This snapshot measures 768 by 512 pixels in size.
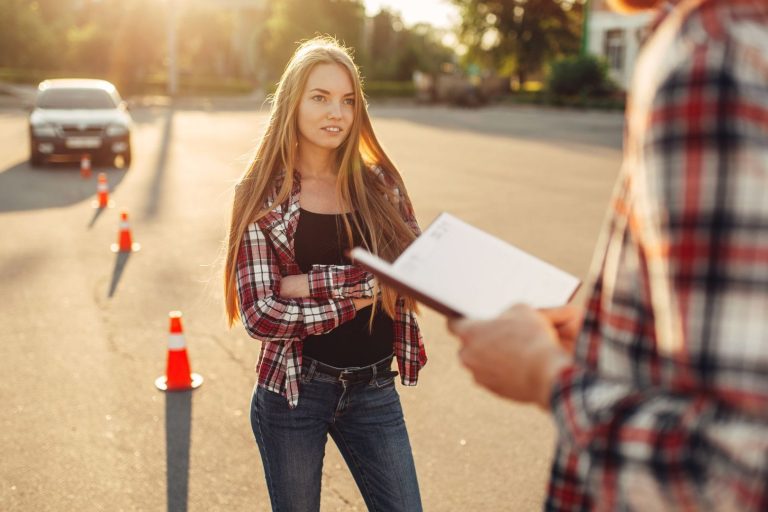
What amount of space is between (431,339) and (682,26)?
5.14 metres

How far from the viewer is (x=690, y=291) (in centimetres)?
95

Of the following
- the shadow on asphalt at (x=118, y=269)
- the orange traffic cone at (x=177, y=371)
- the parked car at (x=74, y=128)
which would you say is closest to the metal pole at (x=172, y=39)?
the parked car at (x=74, y=128)

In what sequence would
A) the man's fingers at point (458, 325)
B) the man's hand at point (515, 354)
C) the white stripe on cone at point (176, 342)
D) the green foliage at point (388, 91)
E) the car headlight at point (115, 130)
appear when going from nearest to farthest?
the man's hand at point (515, 354), the man's fingers at point (458, 325), the white stripe on cone at point (176, 342), the car headlight at point (115, 130), the green foliage at point (388, 91)

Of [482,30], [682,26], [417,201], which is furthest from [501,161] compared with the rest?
[482,30]

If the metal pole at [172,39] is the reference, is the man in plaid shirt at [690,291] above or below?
below

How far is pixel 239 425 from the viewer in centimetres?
452

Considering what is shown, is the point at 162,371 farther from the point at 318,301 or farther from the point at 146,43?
the point at 146,43

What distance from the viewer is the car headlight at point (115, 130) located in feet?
53.7

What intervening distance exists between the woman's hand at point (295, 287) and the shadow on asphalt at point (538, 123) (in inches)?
813

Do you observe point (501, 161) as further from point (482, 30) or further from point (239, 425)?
point (482, 30)

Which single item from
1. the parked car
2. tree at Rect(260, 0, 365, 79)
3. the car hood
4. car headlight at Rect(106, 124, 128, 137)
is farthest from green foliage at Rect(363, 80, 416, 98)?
car headlight at Rect(106, 124, 128, 137)

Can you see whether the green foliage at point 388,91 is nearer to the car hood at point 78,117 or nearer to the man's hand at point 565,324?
the car hood at point 78,117

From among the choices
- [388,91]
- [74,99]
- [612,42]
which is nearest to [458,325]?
[74,99]

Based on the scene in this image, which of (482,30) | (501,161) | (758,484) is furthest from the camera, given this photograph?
(482,30)
